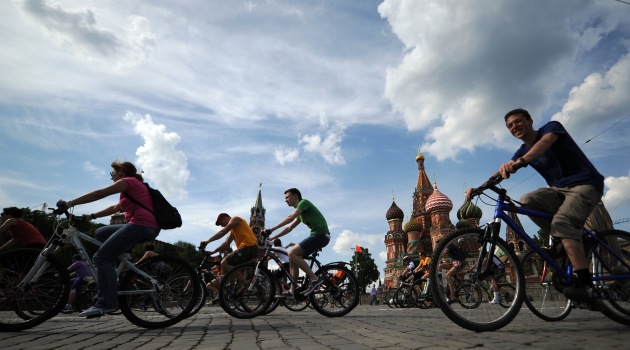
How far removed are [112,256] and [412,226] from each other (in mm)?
69334

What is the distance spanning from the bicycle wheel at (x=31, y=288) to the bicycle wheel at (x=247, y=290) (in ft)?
7.27

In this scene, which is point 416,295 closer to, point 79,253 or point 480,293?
point 480,293

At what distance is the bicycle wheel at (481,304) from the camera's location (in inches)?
127

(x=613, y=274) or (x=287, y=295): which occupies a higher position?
(x=613, y=274)

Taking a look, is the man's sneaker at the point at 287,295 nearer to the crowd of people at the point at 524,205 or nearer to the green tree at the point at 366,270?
the crowd of people at the point at 524,205

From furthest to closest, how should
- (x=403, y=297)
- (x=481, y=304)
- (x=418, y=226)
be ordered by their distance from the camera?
(x=418, y=226), (x=403, y=297), (x=481, y=304)

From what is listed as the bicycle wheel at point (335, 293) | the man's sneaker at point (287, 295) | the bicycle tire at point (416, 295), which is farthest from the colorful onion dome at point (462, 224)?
the man's sneaker at point (287, 295)

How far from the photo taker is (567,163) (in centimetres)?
361

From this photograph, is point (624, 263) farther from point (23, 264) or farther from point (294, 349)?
point (23, 264)

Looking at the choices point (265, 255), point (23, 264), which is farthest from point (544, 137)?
point (23, 264)

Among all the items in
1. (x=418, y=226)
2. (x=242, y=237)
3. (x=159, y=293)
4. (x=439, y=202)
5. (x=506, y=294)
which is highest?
(x=439, y=202)

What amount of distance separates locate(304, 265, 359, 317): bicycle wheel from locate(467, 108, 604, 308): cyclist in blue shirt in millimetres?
3155

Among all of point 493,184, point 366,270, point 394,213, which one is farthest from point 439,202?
point 493,184

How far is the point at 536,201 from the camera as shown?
369cm
